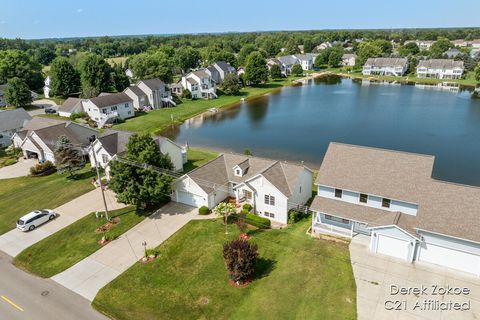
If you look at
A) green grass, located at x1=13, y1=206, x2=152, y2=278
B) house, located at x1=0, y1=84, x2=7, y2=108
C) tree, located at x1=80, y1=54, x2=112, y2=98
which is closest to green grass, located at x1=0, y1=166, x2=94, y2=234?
green grass, located at x1=13, y1=206, x2=152, y2=278

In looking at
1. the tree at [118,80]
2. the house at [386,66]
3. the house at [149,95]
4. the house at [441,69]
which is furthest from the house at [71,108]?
the house at [441,69]

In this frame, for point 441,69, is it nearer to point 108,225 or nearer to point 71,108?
point 71,108

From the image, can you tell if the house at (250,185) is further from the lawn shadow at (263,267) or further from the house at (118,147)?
the house at (118,147)

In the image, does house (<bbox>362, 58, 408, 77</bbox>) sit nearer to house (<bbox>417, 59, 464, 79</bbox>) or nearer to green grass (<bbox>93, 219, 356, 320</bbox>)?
house (<bbox>417, 59, 464, 79</bbox>)

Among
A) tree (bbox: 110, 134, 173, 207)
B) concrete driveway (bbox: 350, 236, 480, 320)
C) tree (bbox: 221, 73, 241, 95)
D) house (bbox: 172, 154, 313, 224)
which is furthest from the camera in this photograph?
tree (bbox: 221, 73, 241, 95)

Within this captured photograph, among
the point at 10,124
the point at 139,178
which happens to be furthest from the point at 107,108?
the point at 139,178

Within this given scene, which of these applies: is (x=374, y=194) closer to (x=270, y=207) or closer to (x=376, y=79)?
(x=270, y=207)

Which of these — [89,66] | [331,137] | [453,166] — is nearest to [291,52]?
[89,66]
